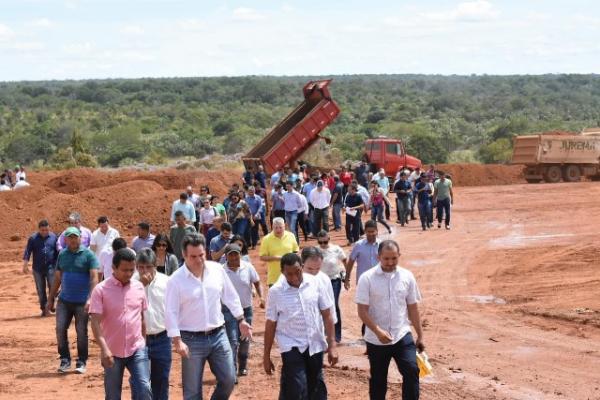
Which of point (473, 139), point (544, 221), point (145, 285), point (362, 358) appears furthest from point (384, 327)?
point (473, 139)

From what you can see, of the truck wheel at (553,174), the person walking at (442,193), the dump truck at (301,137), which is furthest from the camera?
the truck wheel at (553,174)

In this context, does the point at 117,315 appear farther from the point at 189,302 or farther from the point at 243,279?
the point at 243,279

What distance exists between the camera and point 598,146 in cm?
4434

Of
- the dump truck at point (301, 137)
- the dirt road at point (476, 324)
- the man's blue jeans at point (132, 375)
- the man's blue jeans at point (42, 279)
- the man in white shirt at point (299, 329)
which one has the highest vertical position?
the dump truck at point (301, 137)

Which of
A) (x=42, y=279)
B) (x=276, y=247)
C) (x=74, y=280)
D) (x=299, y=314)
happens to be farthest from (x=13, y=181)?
(x=299, y=314)

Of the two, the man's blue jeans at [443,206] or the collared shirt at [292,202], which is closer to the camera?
the collared shirt at [292,202]

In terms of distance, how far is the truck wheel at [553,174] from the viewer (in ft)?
147

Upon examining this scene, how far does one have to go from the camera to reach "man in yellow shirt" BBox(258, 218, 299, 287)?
44.1 ft

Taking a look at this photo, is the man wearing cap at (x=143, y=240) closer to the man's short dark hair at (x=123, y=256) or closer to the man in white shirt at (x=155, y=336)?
the man in white shirt at (x=155, y=336)

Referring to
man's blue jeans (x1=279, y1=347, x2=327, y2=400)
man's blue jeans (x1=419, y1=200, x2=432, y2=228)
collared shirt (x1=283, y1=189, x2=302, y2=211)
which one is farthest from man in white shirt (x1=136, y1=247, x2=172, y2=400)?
man's blue jeans (x1=419, y1=200, x2=432, y2=228)

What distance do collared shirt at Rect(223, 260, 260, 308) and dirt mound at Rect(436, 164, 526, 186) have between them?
35661 mm

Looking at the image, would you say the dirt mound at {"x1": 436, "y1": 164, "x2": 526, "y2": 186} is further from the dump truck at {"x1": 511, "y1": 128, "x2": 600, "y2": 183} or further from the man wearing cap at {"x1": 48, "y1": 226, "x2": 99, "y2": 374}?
the man wearing cap at {"x1": 48, "y1": 226, "x2": 99, "y2": 374}

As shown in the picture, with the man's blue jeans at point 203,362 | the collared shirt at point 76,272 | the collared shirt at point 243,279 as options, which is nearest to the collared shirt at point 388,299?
the man's blue jeans at point 203,362

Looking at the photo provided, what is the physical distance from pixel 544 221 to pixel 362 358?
17926 mm
